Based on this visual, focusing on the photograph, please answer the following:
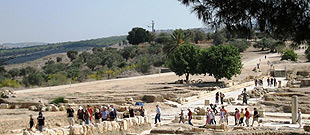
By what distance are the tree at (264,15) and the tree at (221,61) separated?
1318 inches

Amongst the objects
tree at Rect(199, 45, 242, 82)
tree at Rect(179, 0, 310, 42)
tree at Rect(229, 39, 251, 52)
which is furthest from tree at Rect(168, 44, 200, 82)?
tree at Rect(229, 39, 251, 52)

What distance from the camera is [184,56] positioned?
5047 cm

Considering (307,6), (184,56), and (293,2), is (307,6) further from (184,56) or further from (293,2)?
(184,56)

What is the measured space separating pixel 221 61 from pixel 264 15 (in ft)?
113

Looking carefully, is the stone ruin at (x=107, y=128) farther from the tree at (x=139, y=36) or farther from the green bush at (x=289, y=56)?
the tree at (x=139, y=36)

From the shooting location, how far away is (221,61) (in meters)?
47.1

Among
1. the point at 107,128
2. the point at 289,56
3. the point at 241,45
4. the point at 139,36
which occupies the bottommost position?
the point at 289,56

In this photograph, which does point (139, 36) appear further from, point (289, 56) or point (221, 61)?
point (221, 61)

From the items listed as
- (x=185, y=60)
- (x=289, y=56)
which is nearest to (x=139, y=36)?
(x=289, y=56)

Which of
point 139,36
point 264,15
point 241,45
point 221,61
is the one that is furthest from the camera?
point 139,36

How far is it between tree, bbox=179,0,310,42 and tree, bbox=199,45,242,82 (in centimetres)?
3349

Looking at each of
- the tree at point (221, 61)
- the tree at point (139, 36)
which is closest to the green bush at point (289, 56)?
the tree at point (221, 61)

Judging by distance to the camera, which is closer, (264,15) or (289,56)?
(264,15)

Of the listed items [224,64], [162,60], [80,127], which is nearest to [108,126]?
[80,127]
